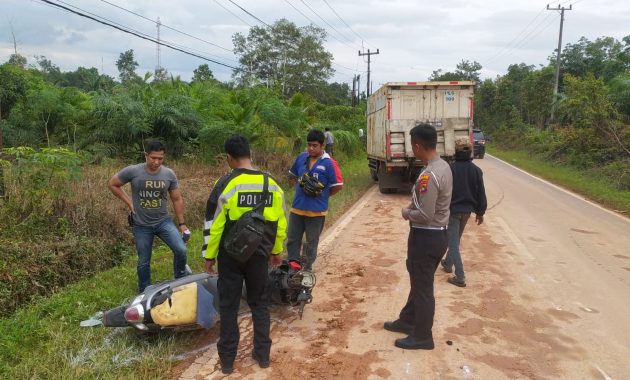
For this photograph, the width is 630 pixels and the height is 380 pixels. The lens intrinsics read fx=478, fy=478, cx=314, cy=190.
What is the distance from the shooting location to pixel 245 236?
3275mm

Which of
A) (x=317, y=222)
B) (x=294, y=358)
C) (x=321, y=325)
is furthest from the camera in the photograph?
(x=317, y=222)

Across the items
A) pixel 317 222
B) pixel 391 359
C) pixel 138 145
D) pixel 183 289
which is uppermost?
pixel 138 145

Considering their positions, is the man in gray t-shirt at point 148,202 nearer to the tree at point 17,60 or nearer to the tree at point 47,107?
the tree at point 47,107

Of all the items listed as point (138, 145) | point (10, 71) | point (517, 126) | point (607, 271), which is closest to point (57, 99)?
point (10, 71)

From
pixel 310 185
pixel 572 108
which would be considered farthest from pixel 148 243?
pixel 572 108

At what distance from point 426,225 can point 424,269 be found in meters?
0.36

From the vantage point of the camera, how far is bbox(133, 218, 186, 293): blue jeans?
15.9 ft

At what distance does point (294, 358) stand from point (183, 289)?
1074 mm

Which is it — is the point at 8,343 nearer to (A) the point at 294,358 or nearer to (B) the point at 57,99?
(A) the point at 294,358

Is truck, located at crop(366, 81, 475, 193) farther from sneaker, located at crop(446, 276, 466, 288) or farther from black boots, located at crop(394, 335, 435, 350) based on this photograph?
black boots, located at crop(394, 335, 435, 350)

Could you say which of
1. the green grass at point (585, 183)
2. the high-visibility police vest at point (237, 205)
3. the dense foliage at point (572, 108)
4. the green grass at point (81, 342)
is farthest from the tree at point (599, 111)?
the green grass at point (81, 342)

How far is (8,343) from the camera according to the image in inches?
153

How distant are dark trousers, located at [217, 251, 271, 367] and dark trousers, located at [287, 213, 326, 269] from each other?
1.66m

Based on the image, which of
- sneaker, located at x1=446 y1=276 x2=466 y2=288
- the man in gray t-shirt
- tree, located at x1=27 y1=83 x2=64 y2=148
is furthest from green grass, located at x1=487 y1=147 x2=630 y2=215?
tree, located at x1=27 y1=83 x2=64 y2=148
